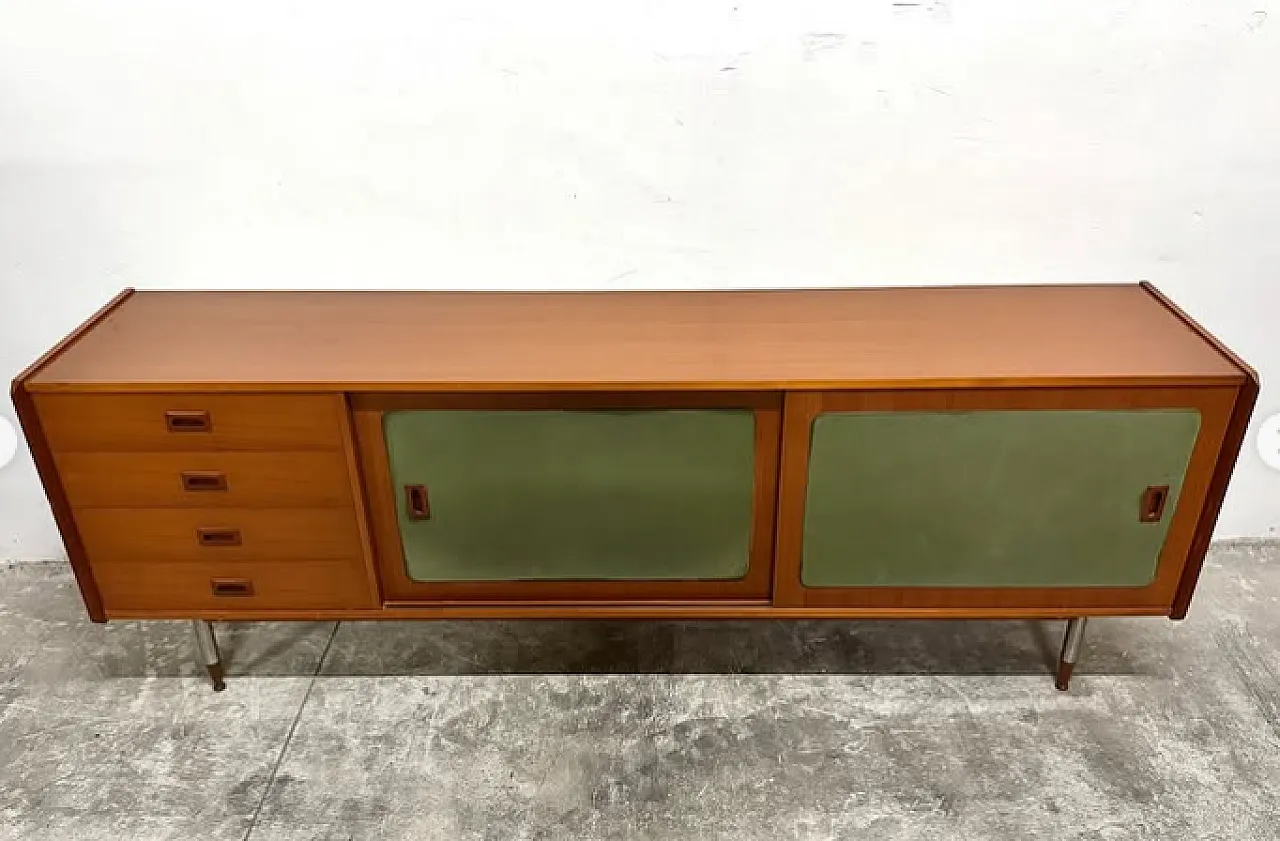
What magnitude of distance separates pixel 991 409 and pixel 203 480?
4.23ft

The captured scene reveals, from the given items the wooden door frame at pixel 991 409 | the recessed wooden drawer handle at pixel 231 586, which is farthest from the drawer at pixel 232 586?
the wooden door frame at pixel 991 409

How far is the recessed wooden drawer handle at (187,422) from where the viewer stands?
62.8 inches

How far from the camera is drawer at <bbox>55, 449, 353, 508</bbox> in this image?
1642 mm

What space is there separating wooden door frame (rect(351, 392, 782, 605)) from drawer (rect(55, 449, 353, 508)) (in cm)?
7

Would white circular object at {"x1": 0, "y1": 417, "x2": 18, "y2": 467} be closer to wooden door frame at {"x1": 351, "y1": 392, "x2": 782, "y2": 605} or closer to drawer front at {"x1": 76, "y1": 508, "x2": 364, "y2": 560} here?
drawer front at {"x1": 76, "y1": 508, "x2": 364, "y2": 560}

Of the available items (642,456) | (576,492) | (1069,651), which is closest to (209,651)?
(576,492)

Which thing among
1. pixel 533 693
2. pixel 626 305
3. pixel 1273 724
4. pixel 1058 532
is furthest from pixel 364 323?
pixel 1273 724

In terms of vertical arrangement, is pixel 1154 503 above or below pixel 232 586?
above

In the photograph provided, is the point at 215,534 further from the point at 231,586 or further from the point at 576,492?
the point at 576,492

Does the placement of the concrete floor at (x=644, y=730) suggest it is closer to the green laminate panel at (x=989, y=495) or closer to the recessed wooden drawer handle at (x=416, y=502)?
the green laminate panel at (x=989, y=495)

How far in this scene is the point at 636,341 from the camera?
5.58 feet

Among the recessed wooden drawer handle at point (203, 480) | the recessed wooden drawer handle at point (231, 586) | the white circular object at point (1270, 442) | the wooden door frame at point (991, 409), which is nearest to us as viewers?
the wooden door frame at point (991, 409)

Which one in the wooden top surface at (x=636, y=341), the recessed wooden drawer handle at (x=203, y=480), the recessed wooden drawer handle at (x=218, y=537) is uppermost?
the wooden top surface at (x=636, y=341)

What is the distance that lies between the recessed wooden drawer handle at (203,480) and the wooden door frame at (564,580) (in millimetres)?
238
